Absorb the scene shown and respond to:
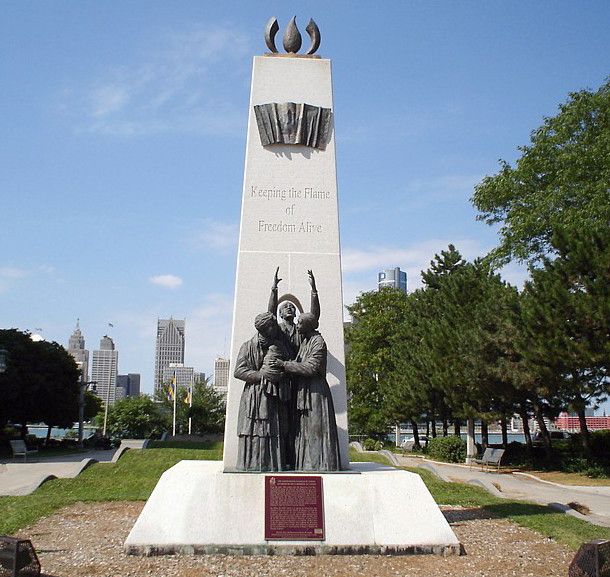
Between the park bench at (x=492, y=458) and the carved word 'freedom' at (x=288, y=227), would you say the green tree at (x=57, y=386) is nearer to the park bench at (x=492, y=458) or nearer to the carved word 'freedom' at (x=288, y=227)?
the park bench at (x=492, y=458)

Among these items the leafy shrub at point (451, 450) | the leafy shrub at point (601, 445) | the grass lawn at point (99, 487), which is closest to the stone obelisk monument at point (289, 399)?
the grass lawn at point (99, 487)

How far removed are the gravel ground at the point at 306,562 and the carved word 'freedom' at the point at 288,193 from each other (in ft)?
17.9

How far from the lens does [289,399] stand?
9.21 metres

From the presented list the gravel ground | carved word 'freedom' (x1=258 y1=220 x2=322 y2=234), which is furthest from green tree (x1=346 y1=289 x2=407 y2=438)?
the gravel ground

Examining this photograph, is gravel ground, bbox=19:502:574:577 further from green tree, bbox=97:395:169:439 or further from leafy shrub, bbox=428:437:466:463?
green tree, bbox=97:395:169:439

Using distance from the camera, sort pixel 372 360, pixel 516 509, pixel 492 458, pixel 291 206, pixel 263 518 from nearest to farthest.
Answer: pixel 263 518 < pixel 291 206 < pixel 516 509 < pixel 492 458 < pixel 372 360

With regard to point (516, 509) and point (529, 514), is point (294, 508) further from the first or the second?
point (516, 509)

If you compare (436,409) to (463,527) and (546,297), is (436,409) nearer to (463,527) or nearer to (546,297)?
(546,297)

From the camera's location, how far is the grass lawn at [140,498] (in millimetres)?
9797

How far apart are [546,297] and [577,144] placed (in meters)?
9.98

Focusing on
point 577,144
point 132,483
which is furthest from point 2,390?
point 577,144

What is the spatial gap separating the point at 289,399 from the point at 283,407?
0.45 feet

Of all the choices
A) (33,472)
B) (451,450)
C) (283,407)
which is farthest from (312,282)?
(451,450)

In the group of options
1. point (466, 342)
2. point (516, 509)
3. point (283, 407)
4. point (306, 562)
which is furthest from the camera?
point (466, 342)
